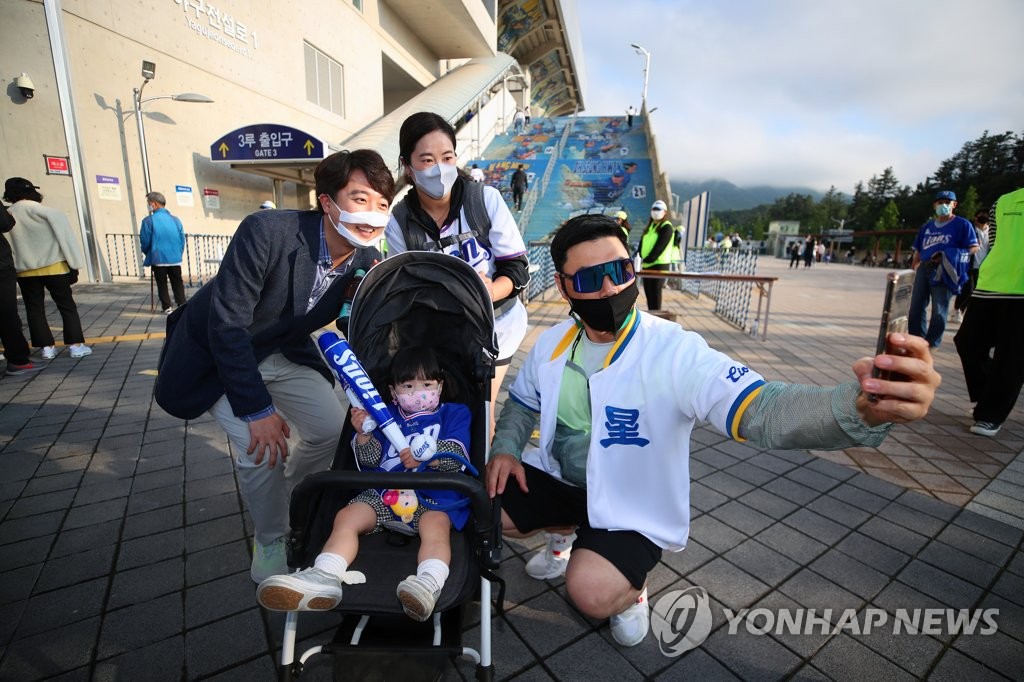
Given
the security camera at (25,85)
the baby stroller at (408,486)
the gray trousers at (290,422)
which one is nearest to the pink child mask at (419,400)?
the baby stroller at (408,486)

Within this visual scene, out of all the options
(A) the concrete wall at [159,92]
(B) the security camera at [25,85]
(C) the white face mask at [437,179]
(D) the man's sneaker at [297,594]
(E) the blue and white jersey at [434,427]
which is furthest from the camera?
(A) the concrete wall at [159,92]

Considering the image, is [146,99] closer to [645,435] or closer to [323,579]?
[323,579]

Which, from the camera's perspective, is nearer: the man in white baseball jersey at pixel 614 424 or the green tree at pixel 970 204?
the man in white baseball jersey at pixel 614 424

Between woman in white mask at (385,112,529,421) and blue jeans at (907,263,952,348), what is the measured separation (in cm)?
660

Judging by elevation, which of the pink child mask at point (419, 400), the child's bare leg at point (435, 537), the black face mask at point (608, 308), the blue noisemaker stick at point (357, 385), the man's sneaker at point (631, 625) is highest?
the black face mask at point (608, 308)

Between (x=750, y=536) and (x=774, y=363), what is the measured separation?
14.8 ft

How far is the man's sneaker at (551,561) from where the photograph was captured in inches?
98.2

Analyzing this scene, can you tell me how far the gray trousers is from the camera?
90.9 inches

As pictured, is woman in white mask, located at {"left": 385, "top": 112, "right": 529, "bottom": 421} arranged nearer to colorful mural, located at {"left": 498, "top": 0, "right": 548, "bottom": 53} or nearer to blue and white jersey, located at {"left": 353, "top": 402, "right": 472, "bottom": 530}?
blue and white jersey, located at {"left": 353, "top": 402, "right": 472, "bottom": 530}

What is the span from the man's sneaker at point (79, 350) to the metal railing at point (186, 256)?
5328 millimetres

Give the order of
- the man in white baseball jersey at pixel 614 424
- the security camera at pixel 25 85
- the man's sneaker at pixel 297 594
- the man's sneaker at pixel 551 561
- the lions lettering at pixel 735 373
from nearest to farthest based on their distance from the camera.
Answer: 1. the man's sneaker at pixel 297 594
2. the lions lettering at pixel 735 373
3. the man in white baseball jersey at pixel 614 424
4. the man's sneaker at pixel 551 561
5. the security camera at pixel 25 85

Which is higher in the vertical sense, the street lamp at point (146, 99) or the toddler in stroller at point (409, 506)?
the street lamp at point (146, 99)

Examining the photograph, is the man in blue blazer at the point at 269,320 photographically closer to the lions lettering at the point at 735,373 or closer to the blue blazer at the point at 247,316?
the blue blazer at the point at 247,316

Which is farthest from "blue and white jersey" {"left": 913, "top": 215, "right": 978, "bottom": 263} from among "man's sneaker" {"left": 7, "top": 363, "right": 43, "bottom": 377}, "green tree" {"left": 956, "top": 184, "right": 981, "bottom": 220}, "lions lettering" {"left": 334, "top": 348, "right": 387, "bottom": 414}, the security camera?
"green tree" {"left": 956, "top": 184, "right": 981, "bottom": 220}
